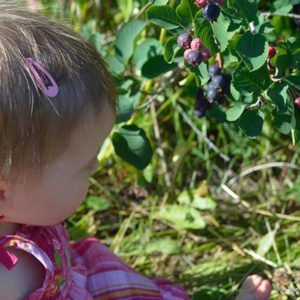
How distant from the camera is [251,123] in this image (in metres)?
1.56

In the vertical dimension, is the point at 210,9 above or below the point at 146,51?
above

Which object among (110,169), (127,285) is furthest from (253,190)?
(127,285)

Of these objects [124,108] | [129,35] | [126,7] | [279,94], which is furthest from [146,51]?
[126,7]

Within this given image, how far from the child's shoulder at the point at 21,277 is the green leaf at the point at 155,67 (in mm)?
528

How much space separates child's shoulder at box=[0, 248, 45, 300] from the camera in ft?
4.83

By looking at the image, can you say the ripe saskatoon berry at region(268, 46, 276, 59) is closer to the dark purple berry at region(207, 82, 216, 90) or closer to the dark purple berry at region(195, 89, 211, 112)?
the dark purple berry at region(207, 82, 216, 90)

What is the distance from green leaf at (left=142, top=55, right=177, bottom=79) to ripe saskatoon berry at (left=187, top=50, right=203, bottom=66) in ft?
1.03

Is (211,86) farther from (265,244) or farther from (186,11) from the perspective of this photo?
(265,244)

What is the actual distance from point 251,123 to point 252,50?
0.17 meters

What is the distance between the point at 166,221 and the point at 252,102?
0.66 meters

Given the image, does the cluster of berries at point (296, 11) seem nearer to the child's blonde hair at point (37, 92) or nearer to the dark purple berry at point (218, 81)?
the dark purple berry at point (218, 81)

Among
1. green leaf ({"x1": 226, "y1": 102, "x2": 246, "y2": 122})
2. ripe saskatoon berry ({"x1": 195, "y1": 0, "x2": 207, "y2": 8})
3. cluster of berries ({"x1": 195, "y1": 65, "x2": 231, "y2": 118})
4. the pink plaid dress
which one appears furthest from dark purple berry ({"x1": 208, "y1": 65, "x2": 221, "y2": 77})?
the pink plaid dress

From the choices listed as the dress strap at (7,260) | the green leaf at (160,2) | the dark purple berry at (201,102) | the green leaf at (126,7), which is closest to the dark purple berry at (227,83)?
the dark purple berry at (201,102)

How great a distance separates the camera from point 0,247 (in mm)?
1479
